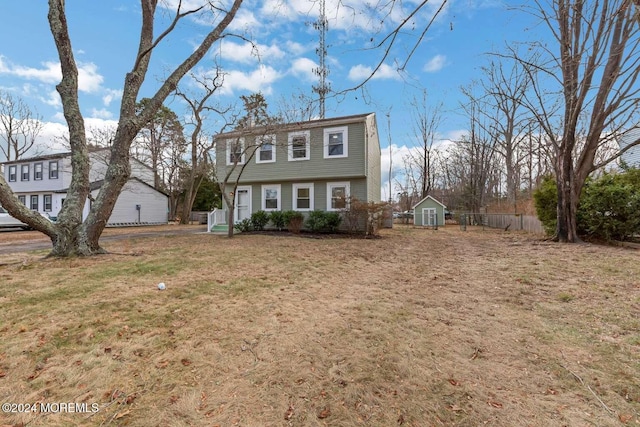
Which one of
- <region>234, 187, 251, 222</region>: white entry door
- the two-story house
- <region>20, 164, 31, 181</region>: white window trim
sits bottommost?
<region>234, 187, 251, 222</region>: white entry door

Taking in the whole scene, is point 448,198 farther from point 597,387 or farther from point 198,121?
point 597,387

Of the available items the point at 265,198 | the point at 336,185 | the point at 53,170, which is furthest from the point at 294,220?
the point at 53,170

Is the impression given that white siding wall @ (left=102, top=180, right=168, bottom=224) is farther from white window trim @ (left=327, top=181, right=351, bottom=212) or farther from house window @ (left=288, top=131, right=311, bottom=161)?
white window trim @ (left=327, top=181, right=351, bottom=212)

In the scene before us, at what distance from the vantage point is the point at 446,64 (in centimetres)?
416

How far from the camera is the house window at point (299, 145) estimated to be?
14.2m

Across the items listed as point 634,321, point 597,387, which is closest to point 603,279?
point 634,321

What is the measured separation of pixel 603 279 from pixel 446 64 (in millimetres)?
4629

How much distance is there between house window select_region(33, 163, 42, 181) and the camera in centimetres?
2484

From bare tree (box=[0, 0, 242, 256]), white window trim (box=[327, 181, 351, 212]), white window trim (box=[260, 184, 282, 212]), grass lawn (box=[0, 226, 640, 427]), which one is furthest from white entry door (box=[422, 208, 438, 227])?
bare tree (box=[0, 0, 242, 256])

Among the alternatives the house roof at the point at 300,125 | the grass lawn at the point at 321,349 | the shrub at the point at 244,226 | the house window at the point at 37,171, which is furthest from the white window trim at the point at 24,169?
the grass lawn at the point at 321,349

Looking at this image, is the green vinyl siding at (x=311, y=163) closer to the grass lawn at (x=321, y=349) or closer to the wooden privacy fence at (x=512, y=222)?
the grass lawn at (x=321, y=349)

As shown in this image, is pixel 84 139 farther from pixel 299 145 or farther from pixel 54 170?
pixel 54 170

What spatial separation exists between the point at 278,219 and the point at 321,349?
39.3 feet

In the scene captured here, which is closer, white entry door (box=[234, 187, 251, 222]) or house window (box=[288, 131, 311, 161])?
house window (box=[288, 131, 311, 161])
